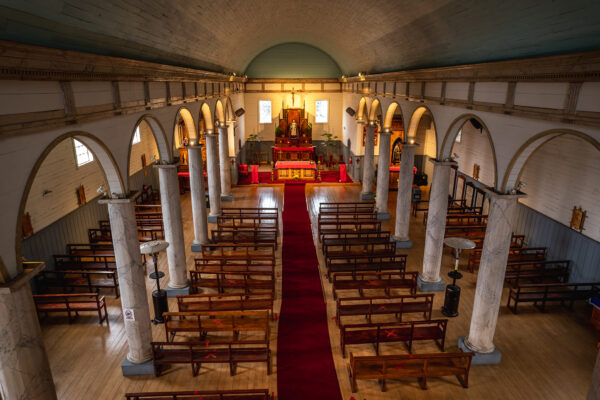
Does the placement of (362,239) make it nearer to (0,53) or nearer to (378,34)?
(378,34)

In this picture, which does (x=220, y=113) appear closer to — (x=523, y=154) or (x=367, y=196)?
(x=367, y=196)

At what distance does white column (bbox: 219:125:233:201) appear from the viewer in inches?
782

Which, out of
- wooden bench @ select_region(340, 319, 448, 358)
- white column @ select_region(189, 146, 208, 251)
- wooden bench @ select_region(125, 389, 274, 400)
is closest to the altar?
white column @ select_region(189, 146, 208, 251)

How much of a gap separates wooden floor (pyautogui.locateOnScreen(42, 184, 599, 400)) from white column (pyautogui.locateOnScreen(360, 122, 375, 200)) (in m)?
10.0

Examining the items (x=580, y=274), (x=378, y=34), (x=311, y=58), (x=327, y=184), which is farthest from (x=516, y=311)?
(x=311, y=58)

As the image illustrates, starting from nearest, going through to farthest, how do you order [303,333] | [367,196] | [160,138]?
[303,333] < [160,138] < [367,196]

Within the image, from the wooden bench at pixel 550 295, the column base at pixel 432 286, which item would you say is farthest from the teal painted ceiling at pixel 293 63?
the wooden bench at pixel 550 295

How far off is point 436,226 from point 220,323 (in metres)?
6.83

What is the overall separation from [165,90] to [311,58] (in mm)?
19856

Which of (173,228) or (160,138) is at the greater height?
(160,138)

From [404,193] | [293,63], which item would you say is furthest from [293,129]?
[404,193]

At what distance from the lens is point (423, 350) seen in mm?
9234

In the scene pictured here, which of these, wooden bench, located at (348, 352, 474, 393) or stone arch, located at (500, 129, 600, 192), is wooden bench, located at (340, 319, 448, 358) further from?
stone arch, located at (500, 129, 600, 192)

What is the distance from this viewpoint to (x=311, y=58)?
28297 millimetres
